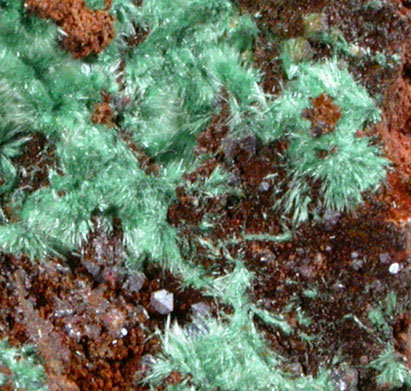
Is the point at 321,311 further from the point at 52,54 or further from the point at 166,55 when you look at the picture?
the point at 52,54

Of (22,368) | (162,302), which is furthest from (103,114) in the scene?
(22,368)

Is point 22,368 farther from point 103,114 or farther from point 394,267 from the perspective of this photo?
point 394,267

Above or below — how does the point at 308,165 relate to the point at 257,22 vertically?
below

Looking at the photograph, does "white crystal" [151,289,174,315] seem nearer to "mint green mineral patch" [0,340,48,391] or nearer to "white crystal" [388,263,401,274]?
"mint green mineral patch" [0,340,48,391]

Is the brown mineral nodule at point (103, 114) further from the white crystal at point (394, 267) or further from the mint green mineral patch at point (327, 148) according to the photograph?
the white crystal at point (394, 267)

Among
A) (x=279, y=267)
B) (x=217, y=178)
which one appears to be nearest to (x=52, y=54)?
(x=217, y=178)

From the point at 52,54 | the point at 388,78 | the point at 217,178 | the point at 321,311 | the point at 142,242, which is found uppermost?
the point at 52,54

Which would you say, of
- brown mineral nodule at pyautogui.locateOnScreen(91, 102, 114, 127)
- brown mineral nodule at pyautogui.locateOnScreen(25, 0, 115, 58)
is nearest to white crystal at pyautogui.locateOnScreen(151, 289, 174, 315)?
brown mineral nodule at pyautogui.locateOnScreen(91, 102, 114, 127)
